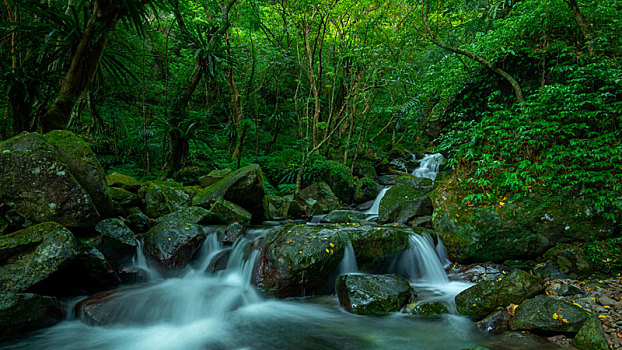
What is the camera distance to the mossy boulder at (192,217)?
18.2ft

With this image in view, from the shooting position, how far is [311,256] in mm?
4234

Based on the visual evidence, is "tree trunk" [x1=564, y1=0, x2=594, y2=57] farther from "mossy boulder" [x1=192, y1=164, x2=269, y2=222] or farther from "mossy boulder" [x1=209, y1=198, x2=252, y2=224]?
"mossy boulder" [x1=209, y1=198, x2=252, y2=224]

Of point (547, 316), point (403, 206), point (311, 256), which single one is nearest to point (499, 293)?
point (547, 316)

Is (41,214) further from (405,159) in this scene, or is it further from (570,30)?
(405,159)

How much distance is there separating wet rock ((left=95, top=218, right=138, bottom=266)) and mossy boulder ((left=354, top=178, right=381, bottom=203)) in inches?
290

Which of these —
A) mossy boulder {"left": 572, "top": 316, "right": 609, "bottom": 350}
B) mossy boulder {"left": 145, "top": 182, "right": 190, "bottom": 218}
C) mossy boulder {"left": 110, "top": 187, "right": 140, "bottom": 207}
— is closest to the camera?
mossy boulder {"left": 572, "top": 316, "right": 609, "bottom": 350}

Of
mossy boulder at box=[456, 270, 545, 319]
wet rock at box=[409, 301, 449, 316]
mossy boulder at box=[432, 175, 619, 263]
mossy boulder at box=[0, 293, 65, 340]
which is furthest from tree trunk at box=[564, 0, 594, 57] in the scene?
mossy boulder at box=[0, 293, 65, 340]

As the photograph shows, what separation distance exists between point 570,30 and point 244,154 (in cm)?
1104

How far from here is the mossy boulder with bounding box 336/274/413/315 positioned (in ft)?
12.4

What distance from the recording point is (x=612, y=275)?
12.9 ft

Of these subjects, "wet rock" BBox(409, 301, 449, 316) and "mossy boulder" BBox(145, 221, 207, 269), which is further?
"mossy boulder" BBox(145, 221, 207, 269)

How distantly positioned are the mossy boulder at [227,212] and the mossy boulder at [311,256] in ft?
5.92

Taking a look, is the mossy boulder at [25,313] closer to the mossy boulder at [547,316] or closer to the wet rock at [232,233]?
the wet rock at [232,233]

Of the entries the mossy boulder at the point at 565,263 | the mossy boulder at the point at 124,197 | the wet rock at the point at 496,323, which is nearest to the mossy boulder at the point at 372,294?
the wet rock at the point at 496,323
